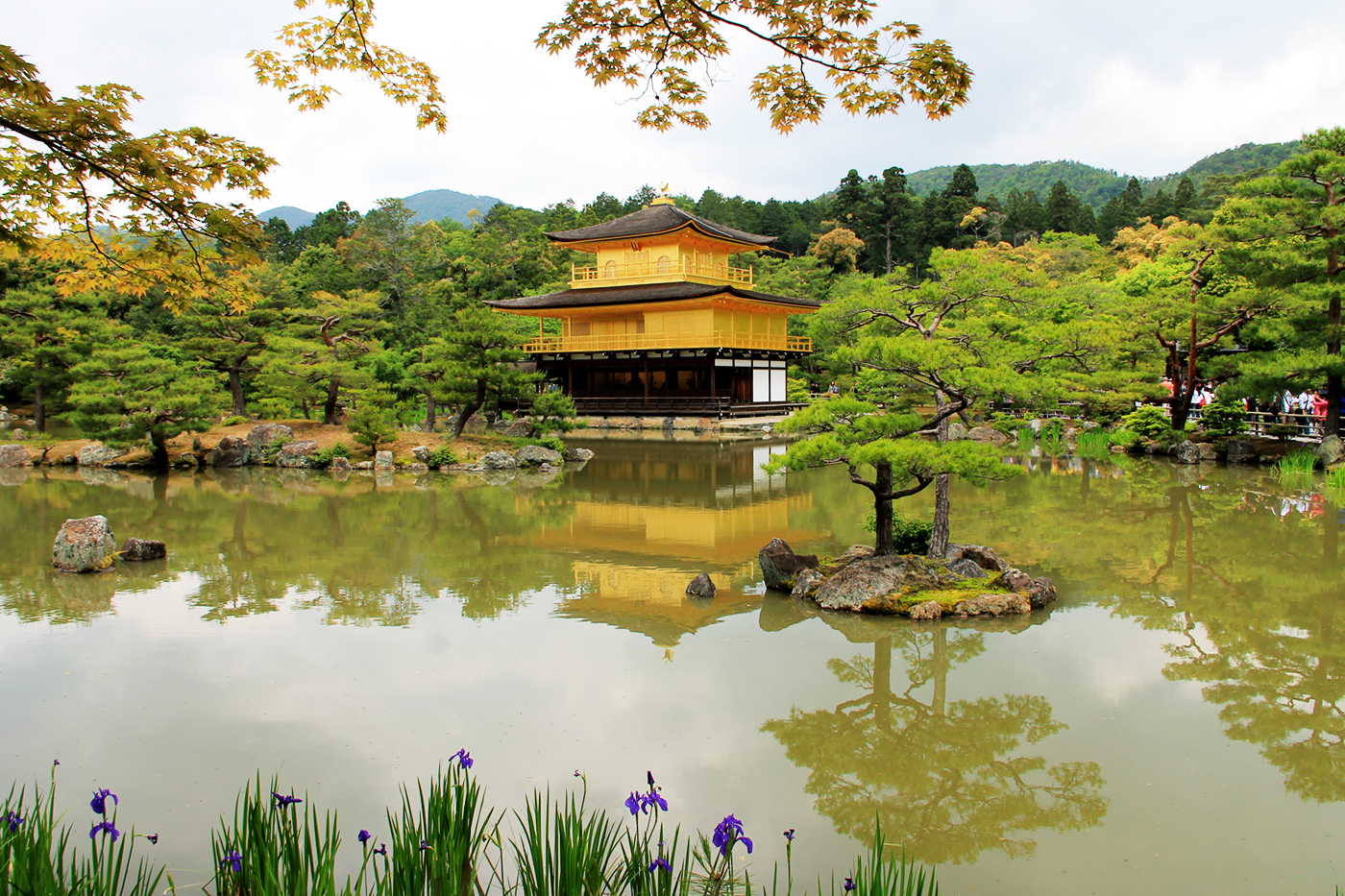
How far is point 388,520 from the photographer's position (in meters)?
11.0

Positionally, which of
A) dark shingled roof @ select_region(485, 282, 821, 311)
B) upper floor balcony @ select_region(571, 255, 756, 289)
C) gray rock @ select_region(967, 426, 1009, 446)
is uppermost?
upper floor balcony @ select_region(571, 255, 756, 289)

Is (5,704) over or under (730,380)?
under

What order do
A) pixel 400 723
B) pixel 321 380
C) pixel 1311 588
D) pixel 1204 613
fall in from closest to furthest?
pixel 400 723
pixel 1204 613
pixel 1311 588
pixel 321 380

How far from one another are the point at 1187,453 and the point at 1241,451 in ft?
2.73

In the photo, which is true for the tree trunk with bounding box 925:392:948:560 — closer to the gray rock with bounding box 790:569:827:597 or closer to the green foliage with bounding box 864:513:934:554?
the green foliage with bounding box 864:513:934:554

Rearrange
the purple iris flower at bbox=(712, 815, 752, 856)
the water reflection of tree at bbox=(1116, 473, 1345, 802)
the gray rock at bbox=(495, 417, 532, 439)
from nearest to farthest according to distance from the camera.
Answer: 1. the purple iris flower at bbox=(712, 815, 752, 856)
2. the water reflection of tree at bbox=(1116, 473, 1345, 802)
3. the gray rock at bbox=(495, 417, 532, 439)

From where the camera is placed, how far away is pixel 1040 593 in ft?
22.1

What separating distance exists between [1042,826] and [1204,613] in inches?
157

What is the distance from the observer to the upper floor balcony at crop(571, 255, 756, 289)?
89.2 feet

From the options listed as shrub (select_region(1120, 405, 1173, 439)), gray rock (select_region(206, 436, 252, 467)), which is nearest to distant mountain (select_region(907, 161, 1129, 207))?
shrub (select_region(1120, 405, 1173, 439))

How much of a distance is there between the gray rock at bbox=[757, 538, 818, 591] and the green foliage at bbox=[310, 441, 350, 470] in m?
11.8

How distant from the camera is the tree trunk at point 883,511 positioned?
7.14 meters

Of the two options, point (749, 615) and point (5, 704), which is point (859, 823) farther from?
point (5, 704)

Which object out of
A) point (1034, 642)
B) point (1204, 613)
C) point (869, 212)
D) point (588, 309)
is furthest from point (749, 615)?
point (869, 212)
